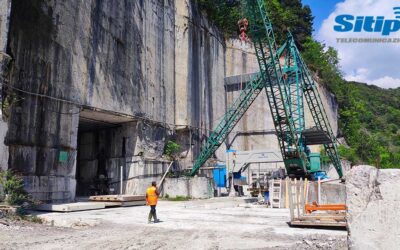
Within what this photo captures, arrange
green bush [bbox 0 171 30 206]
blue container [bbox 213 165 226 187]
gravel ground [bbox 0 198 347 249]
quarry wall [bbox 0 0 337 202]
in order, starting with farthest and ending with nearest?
blue container [bbox 213 165 226 187]
quarry wall [bbox 0 0 337 202]
green bush [bbox 0 171 30 206]
gravel ground [bbox 0 198 347 249]

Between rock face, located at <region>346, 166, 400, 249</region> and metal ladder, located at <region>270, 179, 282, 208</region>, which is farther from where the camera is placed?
metal ladder, located at <region>270, 179, 282, 208</region>

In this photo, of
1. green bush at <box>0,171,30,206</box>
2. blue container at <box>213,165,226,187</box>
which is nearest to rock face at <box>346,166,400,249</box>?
green bush at <box>0,171,30,206</box>

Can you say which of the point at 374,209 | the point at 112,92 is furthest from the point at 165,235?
the point at 112,92

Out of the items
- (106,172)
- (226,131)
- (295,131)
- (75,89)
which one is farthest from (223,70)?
(75,89)

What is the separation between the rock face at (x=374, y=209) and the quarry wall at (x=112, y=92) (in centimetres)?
1276

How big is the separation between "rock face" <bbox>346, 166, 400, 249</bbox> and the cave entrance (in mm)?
19890

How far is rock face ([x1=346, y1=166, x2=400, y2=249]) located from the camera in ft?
13.0

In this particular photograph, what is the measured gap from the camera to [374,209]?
4.07 m

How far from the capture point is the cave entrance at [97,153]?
24.0 m

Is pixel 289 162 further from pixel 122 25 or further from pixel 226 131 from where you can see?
pixel 122 25

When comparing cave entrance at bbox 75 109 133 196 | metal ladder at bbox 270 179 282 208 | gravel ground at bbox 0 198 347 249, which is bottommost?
gravel ground at bbox 0 198 347 249

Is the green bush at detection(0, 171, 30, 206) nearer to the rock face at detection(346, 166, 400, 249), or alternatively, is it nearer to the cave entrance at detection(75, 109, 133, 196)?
the cave entrance at detection(75, 109, 133, 196)

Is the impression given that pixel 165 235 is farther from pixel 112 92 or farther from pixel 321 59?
pixel 321 59

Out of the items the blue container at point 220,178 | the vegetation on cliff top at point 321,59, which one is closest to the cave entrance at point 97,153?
the blue container at point 220,178
